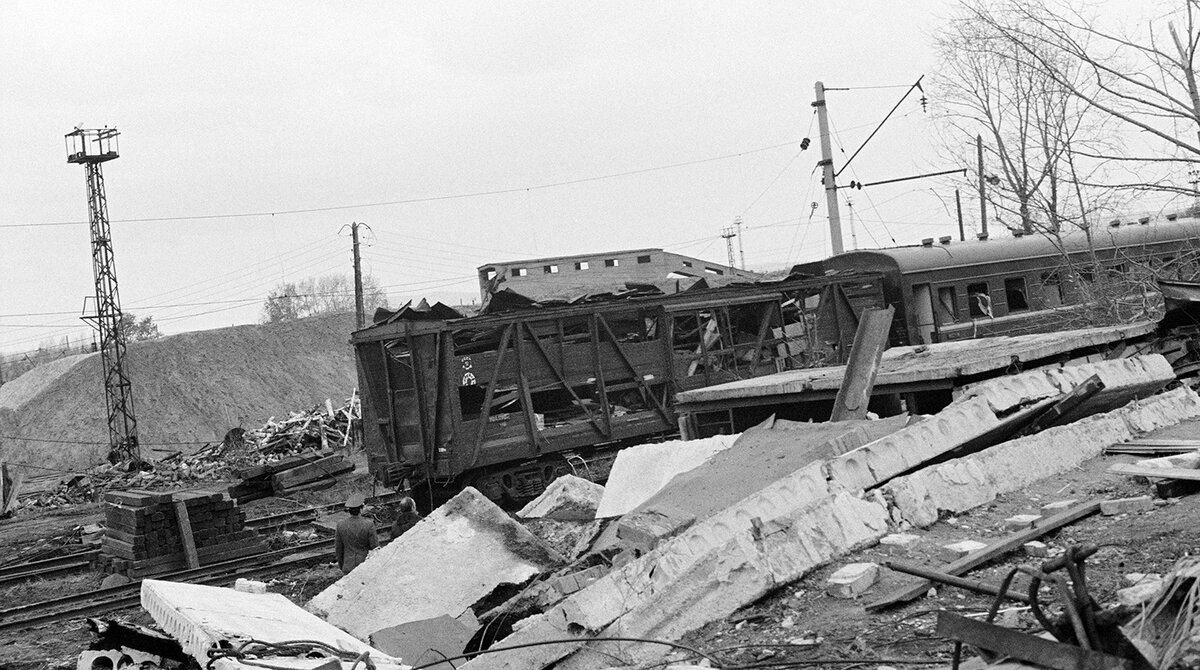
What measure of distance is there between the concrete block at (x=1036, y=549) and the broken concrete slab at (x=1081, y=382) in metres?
2.40

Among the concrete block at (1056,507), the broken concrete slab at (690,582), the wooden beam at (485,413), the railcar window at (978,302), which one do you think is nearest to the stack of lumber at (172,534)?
the wooden beam at (485,413)

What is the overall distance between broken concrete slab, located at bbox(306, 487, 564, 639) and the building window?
1270 cm

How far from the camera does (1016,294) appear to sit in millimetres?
19438

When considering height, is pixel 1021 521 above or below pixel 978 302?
below

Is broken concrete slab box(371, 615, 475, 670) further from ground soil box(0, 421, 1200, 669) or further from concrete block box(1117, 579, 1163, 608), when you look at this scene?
concrete block box(1117, 579, 1163, 608)

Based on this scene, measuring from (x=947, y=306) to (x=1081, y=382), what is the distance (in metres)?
10.7

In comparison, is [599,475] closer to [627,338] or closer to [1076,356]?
[627,338]

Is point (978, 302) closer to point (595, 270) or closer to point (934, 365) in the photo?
point (934, 365)

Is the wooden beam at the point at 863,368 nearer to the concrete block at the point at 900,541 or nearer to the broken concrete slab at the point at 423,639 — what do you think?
the concrete block at the point at 900,541

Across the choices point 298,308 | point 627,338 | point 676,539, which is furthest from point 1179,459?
point 298,308

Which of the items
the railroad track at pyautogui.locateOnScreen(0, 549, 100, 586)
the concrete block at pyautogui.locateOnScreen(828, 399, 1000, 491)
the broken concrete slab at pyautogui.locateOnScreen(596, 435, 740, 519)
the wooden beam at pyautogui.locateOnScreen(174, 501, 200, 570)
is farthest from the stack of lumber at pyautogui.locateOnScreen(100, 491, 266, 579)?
the concrete block at pyautogui.locateOnScreen(828, 399, 1000, 491)

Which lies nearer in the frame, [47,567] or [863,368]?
[863,368]

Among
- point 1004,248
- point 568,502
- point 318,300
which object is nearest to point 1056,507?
point 568,502

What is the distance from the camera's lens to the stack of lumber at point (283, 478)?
2039 centimetres
